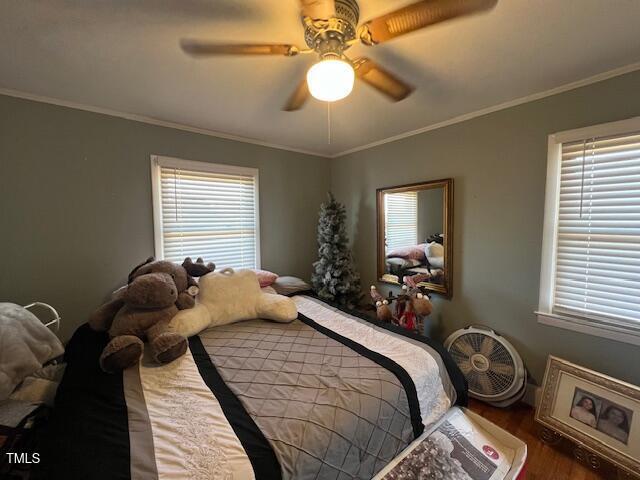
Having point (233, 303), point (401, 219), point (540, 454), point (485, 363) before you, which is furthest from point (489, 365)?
point (233, 303)

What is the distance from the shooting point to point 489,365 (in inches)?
78.2

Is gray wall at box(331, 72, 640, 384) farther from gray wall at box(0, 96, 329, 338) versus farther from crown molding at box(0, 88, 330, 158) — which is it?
gray wall at box(0, 96, 329, 338)

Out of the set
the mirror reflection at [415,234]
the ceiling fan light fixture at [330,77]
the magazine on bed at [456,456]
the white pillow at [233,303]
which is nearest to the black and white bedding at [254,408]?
the magazine on bed at [456,456]

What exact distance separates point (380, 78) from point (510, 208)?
144 cm

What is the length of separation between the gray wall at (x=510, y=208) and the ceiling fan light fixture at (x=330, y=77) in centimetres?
156

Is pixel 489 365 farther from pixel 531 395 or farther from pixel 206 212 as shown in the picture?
pixel 206 212

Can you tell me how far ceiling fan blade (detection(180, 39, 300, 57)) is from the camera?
1.16m

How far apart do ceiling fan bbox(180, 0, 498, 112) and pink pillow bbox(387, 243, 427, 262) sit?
1.73 metres

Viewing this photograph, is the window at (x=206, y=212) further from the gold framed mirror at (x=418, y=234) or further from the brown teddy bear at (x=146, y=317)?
the gold framed mirror at (x=418, y=234)

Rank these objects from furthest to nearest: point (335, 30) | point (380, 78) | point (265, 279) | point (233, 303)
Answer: point (265, 279) < point (233, 303) < point (380, 78) < point (335, 30)

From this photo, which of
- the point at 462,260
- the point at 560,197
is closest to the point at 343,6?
the point at 560,197

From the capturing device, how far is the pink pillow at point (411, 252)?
255 cm

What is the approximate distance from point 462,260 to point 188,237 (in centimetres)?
252

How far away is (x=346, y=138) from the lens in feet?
9.18
